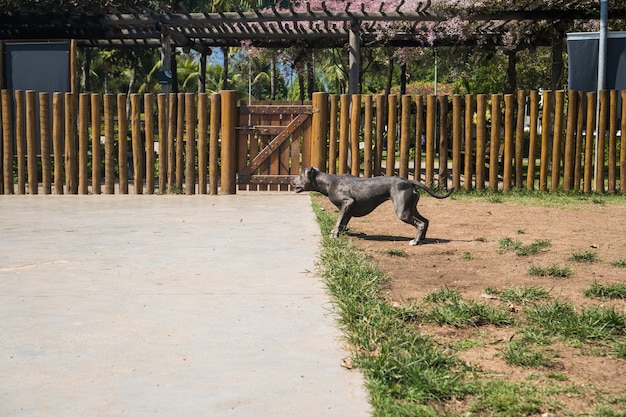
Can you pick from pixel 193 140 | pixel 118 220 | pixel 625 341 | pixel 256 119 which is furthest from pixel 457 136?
pixel 625 341

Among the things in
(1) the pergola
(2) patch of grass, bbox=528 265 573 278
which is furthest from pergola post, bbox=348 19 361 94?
(2) patch of grass, bbox=528 265 573 278

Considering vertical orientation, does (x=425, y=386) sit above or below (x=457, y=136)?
below

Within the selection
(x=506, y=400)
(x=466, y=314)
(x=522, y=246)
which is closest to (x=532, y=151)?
(x=522, y=246)

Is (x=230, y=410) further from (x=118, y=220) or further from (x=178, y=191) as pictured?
(x=178, y=191)

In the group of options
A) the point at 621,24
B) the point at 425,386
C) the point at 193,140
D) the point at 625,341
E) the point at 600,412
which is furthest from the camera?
the point at 621,24

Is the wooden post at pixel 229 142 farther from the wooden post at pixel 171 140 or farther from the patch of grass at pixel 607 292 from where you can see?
the patch of grass at pixel 607 292

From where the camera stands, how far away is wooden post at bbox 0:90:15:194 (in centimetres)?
1383

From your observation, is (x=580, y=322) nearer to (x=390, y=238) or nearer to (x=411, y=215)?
(x=411, y=215)

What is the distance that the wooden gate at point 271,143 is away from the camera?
14133 mm

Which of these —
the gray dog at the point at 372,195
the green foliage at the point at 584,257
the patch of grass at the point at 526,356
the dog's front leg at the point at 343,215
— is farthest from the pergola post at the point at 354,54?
the patch of grass at the point at 526,356

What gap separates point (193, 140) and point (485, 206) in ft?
14.7

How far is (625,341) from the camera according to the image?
→ 5.27 metres

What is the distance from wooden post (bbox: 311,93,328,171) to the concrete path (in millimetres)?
3912

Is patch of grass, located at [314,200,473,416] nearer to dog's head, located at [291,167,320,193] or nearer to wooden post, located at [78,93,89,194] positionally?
dog's head, located at [291,167,320,193]
